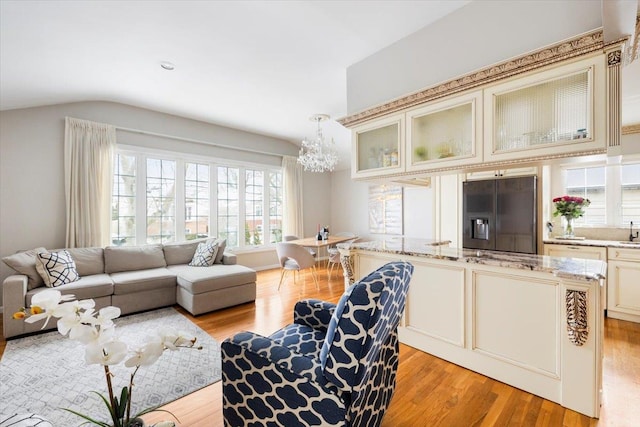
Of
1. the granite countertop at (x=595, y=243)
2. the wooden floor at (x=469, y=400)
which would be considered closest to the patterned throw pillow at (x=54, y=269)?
the wooden floor at (x=469, y=400)

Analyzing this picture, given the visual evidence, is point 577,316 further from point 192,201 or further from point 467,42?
point 192,201

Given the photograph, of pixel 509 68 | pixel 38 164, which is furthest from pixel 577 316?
pixel 38 164

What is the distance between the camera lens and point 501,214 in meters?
3.38

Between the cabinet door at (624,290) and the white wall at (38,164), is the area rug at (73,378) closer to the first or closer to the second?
the white wall at (38,164)

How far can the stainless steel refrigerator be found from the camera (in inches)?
126

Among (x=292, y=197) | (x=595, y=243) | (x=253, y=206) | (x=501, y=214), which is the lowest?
(x=595, y=243)

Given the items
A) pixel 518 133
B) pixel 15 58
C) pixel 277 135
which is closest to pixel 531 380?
pixel 518 133

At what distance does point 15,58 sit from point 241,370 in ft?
11.0

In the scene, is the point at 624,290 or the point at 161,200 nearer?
the point at 624,290

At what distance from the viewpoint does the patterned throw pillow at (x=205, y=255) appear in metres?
4.04

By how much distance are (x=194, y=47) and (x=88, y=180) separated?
8.47ft

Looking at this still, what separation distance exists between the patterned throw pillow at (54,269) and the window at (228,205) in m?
2.36

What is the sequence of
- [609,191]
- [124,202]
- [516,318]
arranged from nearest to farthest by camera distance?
[516,318] < [609,191] < [124,202]

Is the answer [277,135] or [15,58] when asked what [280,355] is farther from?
[277,135]
